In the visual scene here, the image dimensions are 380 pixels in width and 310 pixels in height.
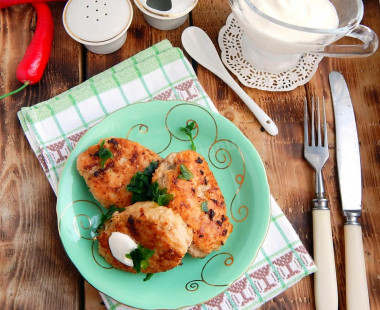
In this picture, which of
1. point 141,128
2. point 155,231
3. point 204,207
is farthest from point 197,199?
point 141,128

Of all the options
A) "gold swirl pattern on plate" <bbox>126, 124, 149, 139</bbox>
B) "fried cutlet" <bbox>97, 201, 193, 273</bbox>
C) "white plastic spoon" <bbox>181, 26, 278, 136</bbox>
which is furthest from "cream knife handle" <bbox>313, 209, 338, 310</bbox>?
"gold swirl pattern on plate" <bbox>126, 124, 149, 139</bbox>

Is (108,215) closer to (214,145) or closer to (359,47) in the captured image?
(214,145)

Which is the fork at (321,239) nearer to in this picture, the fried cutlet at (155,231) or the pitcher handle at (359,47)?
the pitcher handle at (359,47)

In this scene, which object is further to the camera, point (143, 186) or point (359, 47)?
point (359, 47)

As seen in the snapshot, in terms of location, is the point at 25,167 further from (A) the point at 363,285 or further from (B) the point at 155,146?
(A) the point at 363,285

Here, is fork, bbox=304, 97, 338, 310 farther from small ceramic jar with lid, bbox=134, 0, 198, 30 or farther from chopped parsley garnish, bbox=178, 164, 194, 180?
small ceramic jar with lid, bbox=134, 0, 198, 30

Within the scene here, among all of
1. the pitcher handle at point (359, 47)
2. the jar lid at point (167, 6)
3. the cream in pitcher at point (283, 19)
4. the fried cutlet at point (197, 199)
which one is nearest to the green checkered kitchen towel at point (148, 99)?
the jar lid at point (167, 6)

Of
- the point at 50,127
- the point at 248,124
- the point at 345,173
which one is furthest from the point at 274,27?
the point at 50,127
